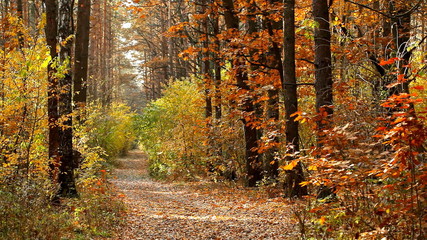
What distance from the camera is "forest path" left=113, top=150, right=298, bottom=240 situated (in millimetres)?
6977

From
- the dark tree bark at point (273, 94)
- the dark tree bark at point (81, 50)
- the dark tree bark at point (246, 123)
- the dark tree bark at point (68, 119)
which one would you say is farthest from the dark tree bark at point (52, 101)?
the dark tree bark at point (273, 94)

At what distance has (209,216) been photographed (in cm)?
877

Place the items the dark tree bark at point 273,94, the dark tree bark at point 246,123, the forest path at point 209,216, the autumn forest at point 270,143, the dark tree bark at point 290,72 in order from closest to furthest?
1. the autumn forest at point 270,143
2. the forest path at point 209,216
3. the dark tree bark at point 290,72
4. the dark tree bark at point 273,94
5. the dark tree bark at point 246,123

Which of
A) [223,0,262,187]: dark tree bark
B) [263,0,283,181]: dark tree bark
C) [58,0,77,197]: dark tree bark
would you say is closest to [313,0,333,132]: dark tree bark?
[263,0,283,181]: dark tree bark

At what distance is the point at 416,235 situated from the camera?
4.29 meters

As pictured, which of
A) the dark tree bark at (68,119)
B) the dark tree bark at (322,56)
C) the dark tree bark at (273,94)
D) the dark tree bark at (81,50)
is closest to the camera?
the dark tree bark at (322,56)

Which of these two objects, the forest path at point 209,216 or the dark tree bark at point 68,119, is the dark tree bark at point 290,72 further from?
the dark tree bark at point 68,119

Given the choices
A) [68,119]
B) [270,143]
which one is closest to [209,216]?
[270,143]

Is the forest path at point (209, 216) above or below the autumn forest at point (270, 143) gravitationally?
below

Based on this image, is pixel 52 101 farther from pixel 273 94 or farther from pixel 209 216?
pixel 273 94

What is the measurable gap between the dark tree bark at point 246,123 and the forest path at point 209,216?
0.65 meters

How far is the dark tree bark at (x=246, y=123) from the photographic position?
1154 cm

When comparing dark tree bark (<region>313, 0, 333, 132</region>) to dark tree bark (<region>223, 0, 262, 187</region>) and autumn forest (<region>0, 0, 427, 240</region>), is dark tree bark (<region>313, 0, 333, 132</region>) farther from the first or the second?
dark tree bark (<region>223, 0, 262, 187</region>)

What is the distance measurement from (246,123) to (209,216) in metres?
3.78
